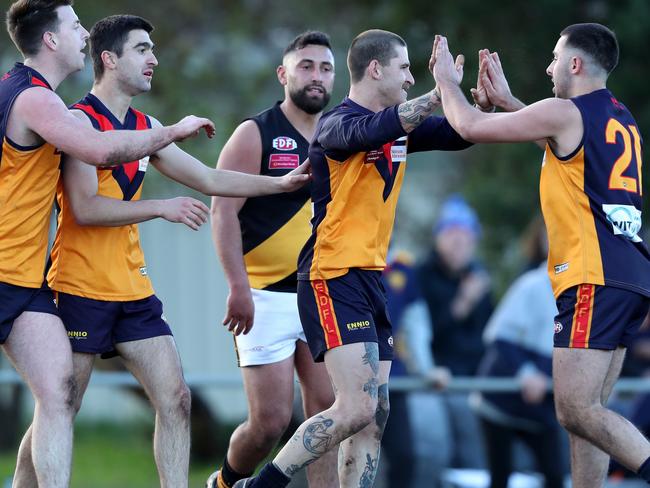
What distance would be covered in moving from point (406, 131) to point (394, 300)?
172 inches

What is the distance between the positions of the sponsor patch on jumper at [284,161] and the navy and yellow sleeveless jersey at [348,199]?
82 cm

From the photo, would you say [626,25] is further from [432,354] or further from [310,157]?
[310,157]

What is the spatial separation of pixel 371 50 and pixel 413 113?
597mm

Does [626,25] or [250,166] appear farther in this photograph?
[626,25]

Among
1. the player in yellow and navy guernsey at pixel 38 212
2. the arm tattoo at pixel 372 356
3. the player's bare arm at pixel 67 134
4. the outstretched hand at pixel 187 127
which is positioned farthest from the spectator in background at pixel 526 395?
the player's bare arm at pixel 67 134

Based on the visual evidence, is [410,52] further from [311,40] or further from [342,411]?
[342,411]

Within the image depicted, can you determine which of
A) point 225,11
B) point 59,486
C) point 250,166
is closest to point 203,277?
point 225,11

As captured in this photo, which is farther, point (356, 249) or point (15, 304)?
point (356, 249)

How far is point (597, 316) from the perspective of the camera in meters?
6.69

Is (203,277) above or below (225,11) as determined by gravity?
below

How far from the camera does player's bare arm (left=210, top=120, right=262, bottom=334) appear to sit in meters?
7.74

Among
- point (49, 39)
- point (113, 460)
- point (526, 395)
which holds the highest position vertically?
point (49, 39)

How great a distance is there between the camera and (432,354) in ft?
40.6

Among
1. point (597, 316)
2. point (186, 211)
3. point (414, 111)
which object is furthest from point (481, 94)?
point (186, 211)
